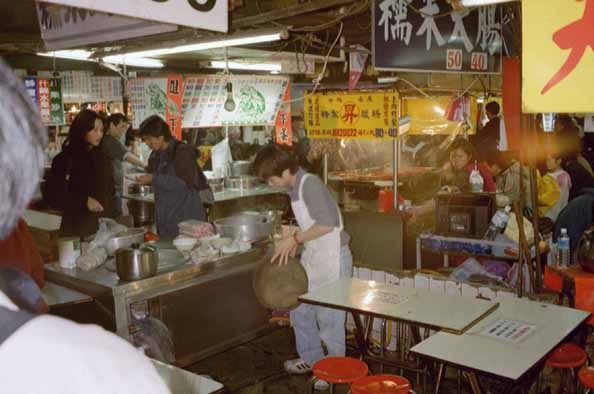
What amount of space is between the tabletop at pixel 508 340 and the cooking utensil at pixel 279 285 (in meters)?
1.65

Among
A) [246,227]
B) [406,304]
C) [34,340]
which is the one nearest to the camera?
[34,340]

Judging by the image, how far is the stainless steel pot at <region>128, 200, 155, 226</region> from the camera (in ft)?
31.7

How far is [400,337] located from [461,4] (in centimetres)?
346

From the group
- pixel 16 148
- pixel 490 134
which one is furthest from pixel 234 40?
pixel 490 134

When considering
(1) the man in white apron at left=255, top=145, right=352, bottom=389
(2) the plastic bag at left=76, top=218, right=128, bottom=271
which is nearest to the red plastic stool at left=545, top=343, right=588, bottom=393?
(1) the man in white apron at left=255, top=145, right=352, bottom=389

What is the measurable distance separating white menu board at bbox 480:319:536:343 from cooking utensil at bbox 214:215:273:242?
3068 mm

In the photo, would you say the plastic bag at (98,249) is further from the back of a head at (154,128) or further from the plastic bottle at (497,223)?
the plastic bottle at (497,223)

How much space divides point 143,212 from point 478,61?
6.19 m

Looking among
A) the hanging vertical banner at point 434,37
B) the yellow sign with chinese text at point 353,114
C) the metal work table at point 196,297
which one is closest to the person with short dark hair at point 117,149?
the yellow sign with chinese text at point 353,114

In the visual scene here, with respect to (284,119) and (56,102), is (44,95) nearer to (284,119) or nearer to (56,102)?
(56,102)

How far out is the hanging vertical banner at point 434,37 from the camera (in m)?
5.37

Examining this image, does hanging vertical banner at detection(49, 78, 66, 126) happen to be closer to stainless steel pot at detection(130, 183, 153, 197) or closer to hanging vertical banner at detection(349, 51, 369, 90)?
stainless steel pot at detection(130, 183, 153, 197)

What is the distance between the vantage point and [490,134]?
9.25m

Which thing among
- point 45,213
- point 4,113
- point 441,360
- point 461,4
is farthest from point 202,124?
point 4,113
